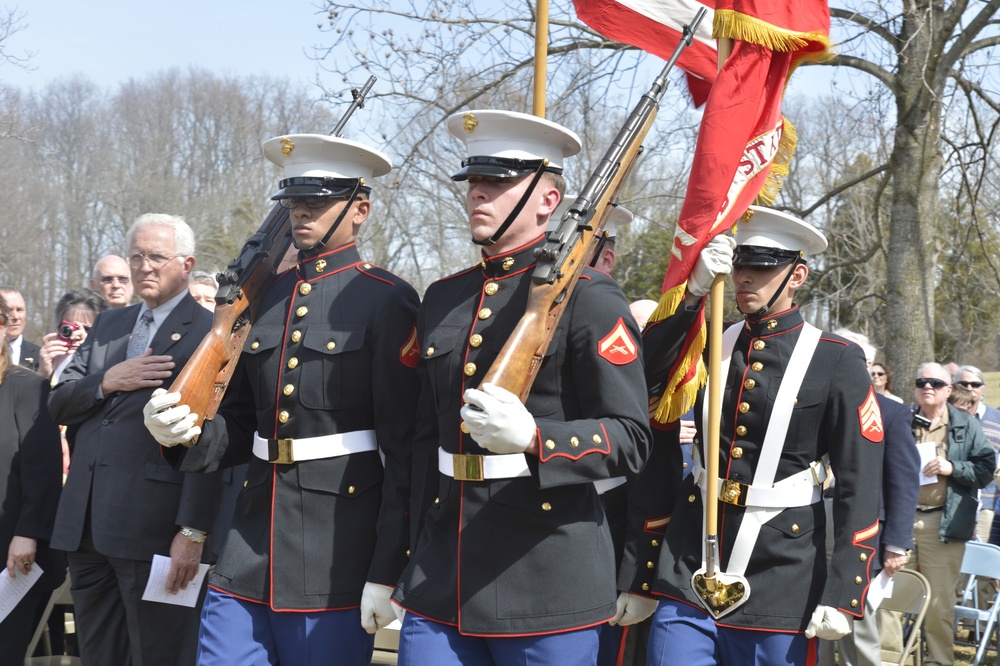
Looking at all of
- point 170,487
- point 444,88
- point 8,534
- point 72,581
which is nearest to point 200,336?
point 170,487

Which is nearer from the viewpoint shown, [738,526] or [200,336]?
[738,526]

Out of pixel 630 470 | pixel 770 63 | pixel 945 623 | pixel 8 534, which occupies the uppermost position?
pixel 770 63

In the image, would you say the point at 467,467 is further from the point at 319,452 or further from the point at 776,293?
the point at 776,293

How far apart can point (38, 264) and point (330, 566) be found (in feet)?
124

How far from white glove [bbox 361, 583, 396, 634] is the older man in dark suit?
4.14 ft

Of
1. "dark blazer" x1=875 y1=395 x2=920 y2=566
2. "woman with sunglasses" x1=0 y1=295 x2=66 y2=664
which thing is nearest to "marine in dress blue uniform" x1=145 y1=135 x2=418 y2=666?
"woman with sunglasses" x1=0 y1=295 x2=66 y2=664

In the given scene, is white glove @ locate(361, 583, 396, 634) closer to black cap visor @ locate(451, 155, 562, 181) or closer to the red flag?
black cap visor @ locate(451, 155, 562, 181)

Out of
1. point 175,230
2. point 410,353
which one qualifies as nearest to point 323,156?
point 410,353

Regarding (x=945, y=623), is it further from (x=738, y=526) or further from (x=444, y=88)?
(x=444, y=88)

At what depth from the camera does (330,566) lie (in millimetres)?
3980

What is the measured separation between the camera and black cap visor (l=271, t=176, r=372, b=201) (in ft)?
13.6

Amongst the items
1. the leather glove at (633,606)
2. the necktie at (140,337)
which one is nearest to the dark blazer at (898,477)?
the leather glove at (633,606)

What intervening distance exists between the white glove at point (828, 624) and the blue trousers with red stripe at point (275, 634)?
1550mm

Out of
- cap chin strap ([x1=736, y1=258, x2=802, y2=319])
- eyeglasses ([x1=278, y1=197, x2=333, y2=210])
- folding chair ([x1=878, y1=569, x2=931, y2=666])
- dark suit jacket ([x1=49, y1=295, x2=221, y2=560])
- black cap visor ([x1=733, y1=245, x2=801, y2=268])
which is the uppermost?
eyeglasses ([x1=278, y1=197, x2=333, y2=210])
